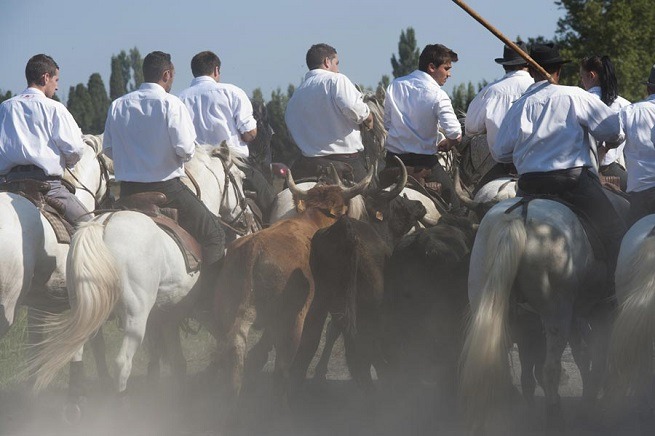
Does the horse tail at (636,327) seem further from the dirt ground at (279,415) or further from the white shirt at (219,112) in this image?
the white shirt at (219,112)

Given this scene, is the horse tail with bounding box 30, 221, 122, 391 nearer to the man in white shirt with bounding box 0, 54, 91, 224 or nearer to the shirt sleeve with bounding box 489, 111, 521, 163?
the man in white shirt with bounding box 0, 54, 91, 224

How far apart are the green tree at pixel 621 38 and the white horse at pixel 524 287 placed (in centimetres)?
2504

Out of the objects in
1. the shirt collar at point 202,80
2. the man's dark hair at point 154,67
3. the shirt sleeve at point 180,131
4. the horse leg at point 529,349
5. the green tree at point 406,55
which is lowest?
the green tree at point 406,55

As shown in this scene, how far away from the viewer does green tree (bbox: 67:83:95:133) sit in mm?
72188

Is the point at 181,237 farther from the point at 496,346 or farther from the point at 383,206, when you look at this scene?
the point at 496,346

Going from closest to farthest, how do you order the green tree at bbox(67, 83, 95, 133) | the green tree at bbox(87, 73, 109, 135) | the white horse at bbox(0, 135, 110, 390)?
the white horse at bbox(0, 135, 110, 390), the green tree at bbox(67, 83, 95, 133), the green tree at bbox(87, 73, 109, 135)

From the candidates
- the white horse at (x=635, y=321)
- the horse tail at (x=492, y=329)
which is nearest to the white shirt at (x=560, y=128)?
the horse tail at (x=492, y=329)

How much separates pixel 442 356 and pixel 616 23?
25519 millimetres

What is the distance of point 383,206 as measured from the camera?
1031 centimetres

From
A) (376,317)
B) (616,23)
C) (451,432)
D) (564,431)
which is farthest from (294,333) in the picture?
(616,23)

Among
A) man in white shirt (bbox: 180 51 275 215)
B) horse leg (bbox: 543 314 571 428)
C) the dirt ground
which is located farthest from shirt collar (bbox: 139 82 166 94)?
horse leg (bbox: 543 314 571 428)

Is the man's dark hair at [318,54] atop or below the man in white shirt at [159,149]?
atop

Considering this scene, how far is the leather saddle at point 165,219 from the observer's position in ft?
29.9

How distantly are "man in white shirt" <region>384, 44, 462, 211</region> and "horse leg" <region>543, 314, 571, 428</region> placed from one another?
3.75 m
